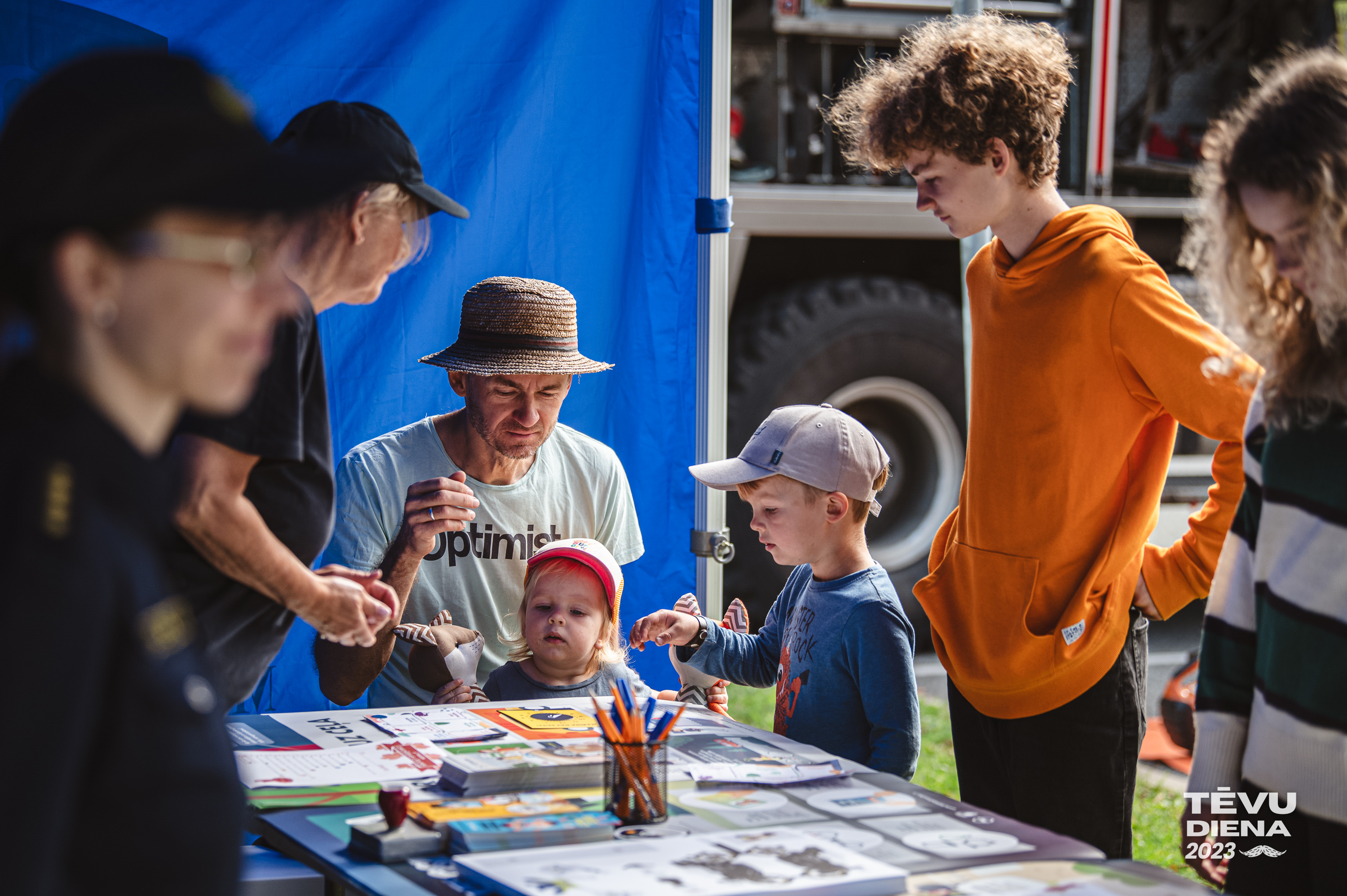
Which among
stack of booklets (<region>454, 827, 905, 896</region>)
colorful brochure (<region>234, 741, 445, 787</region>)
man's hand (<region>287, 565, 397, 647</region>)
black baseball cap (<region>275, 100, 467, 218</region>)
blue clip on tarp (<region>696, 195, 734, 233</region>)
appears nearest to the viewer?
stack of booklets (<region>454, 827, 905, 896</region>)

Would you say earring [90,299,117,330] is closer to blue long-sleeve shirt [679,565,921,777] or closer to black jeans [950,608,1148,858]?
Result: blue long-sleeve shirt [679,565,921,777]

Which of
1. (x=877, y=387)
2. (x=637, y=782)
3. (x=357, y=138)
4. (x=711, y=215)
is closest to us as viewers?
(x=637, y=782)

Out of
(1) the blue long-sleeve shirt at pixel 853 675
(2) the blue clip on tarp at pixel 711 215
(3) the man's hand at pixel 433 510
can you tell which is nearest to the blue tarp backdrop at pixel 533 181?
(2) the blue clip on tarp at pixel 711 215

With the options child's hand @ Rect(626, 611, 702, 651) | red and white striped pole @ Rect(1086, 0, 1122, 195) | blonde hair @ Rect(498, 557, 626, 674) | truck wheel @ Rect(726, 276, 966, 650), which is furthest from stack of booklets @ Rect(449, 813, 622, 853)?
red and white striped pole @ Rect(1086, 0, 1122, 195)

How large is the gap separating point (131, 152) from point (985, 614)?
64.5 inches

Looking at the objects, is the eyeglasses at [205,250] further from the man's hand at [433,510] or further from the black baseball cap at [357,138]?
the man's hand at [433,510]

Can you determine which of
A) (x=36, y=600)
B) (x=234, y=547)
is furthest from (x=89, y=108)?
(x=234, y=547)

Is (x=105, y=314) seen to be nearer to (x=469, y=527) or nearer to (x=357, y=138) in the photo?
(x=357, y=138)

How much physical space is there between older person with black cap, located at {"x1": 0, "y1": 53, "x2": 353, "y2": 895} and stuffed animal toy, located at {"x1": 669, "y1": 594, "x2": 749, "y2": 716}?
1.66 meters

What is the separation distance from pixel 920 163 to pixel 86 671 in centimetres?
171

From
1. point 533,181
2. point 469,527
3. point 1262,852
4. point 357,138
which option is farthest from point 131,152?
point 533,181

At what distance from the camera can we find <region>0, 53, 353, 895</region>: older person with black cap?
0.71 meters

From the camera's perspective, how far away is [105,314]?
31.0 inches

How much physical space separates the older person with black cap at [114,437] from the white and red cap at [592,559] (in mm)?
1622
